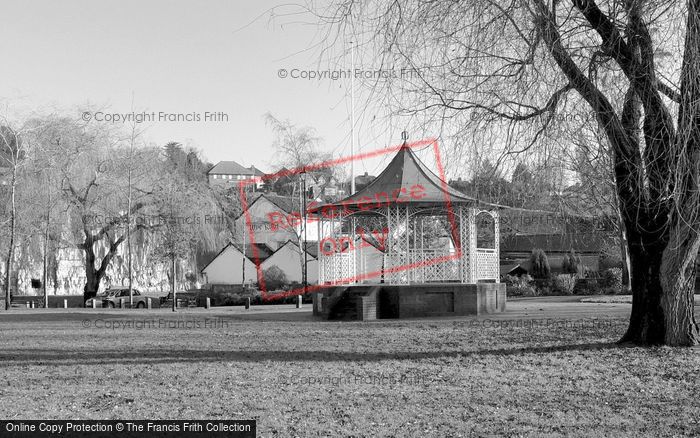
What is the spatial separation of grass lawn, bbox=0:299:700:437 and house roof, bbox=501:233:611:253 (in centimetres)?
4560

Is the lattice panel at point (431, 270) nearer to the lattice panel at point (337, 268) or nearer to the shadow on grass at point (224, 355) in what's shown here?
the lattice panel at point (337, 268)

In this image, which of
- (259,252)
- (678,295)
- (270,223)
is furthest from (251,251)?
(678,295)

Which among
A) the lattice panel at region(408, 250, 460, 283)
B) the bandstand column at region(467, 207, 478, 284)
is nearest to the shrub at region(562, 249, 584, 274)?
the bandstand column at region(467, 207, 478, 284)

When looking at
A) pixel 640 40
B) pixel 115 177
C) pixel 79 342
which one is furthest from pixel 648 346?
pixel 115 177

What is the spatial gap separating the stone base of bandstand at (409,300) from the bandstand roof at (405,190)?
246 cm

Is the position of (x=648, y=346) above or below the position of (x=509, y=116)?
below

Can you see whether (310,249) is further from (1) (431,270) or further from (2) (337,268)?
(1) (431,270)

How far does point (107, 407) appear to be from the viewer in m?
7.99

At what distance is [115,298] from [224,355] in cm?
3156

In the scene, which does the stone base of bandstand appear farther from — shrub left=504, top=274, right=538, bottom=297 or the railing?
shrub left=504, top=274, right=538, bottom=297

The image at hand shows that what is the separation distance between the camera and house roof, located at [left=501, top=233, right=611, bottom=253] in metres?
61.4

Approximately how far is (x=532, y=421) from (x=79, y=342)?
36.6ft

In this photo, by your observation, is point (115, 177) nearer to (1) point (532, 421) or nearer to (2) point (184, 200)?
(2) point (184, 200)

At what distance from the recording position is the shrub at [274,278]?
169 ft
